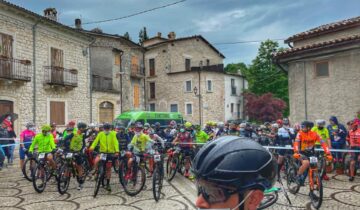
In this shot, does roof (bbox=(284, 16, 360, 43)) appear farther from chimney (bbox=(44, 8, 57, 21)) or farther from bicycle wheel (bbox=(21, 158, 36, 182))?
chimney (bbox=(44, 8, 57, 21))

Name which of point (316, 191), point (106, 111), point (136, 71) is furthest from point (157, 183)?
point (136, 71)

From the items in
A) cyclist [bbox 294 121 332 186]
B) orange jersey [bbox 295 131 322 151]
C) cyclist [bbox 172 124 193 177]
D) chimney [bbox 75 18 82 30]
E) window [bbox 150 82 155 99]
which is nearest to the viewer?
cyclist [bbox 294 121 332 186]

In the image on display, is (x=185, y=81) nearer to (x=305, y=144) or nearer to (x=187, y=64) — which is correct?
(x=187, y=64)

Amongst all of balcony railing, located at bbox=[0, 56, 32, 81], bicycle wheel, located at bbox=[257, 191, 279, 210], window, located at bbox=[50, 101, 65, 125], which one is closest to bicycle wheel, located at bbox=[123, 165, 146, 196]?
bicycle wheel, located at bbox=[257, 191, 279, 210]

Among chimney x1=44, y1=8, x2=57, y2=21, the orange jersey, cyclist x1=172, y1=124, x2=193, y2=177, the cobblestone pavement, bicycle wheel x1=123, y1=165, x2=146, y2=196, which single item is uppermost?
chimney x1=44, y1=8, x2=57, y2=21

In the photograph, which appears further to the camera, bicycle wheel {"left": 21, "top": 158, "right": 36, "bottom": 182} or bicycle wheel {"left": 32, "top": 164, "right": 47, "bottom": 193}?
bicycle wheel {"left": 21, "top": 158, "right": 36, "bottom": 182}

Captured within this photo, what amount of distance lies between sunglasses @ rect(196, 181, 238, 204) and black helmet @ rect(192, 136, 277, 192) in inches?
1.5

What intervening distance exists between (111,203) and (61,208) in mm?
1070

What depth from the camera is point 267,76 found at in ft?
131

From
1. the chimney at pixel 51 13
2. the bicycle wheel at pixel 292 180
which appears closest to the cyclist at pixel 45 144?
the bicycle wheel at pixel 292 180

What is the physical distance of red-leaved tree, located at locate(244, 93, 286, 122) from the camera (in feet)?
121

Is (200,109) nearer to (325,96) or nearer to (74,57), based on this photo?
(74,57)

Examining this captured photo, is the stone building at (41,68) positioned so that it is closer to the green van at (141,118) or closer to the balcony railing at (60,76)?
the balcony railing at (60,76)

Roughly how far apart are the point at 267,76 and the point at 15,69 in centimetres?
3008
